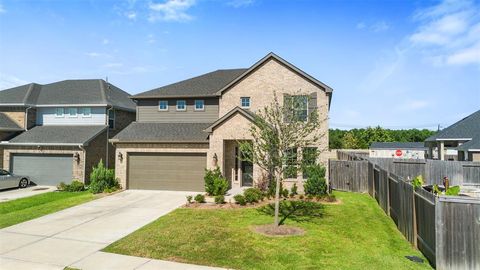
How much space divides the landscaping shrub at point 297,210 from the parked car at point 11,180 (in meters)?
18.2

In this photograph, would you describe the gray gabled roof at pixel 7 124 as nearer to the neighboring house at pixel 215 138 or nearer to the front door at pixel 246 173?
the neighboring house at pixel 215 138

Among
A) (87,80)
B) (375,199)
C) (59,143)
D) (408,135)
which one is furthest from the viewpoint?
(408,135)

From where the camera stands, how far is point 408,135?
84.8 metres

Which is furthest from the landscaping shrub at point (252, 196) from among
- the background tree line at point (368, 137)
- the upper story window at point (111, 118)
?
the background tree line at point (368, 137)

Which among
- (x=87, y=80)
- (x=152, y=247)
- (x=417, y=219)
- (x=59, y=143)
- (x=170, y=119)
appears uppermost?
(x=87, y=80)

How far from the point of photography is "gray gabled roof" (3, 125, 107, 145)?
940 inches

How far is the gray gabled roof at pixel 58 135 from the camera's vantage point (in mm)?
23875

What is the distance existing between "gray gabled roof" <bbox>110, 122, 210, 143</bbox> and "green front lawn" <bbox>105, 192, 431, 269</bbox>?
24.8 feet

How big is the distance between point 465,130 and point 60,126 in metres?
36.7

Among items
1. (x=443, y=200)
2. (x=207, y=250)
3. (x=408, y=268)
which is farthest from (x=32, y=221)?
(x=443, y=200)

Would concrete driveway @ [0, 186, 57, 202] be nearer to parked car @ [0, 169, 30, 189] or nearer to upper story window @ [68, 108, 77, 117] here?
parked car @ [0, 169, 30, 189]

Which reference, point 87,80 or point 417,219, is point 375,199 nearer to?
point 417,219

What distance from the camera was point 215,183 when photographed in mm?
18109

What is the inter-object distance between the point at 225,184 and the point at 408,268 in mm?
11122
